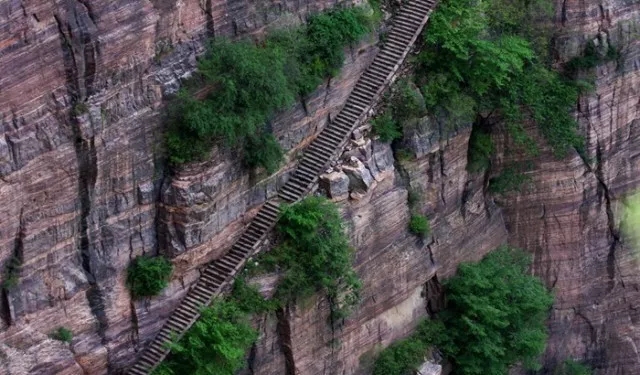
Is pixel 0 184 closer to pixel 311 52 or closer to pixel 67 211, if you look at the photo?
pixel 67 211

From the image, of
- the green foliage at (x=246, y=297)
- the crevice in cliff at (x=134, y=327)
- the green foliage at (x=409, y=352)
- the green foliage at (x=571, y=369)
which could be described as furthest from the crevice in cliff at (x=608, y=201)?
the crevice in cliff at (x=134, y=327)

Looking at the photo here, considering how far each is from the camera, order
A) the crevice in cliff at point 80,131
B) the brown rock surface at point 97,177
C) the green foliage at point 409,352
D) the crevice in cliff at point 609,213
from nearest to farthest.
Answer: the brown rock surface at point 97,177
the crevice in cliff at point 80,131
the green foliage at point 409,352
the crevice in cliff at point 609,213

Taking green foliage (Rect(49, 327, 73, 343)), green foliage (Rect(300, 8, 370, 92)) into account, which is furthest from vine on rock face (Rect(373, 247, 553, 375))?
green foliage (Rect(49, 327, 73, 343))

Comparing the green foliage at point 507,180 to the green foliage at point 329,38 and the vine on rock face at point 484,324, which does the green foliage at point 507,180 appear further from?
the green foliage at point 329,38

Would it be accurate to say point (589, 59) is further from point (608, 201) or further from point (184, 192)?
point (184, 192)

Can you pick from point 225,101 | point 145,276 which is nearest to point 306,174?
point 225,101

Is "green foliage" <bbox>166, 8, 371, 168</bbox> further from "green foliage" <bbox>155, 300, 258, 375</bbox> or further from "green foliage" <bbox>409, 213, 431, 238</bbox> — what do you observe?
"green foliage" <bbox>409, 213, 431, 238</bbox>

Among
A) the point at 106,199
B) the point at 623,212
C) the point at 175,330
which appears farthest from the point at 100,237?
the point at 623,212
